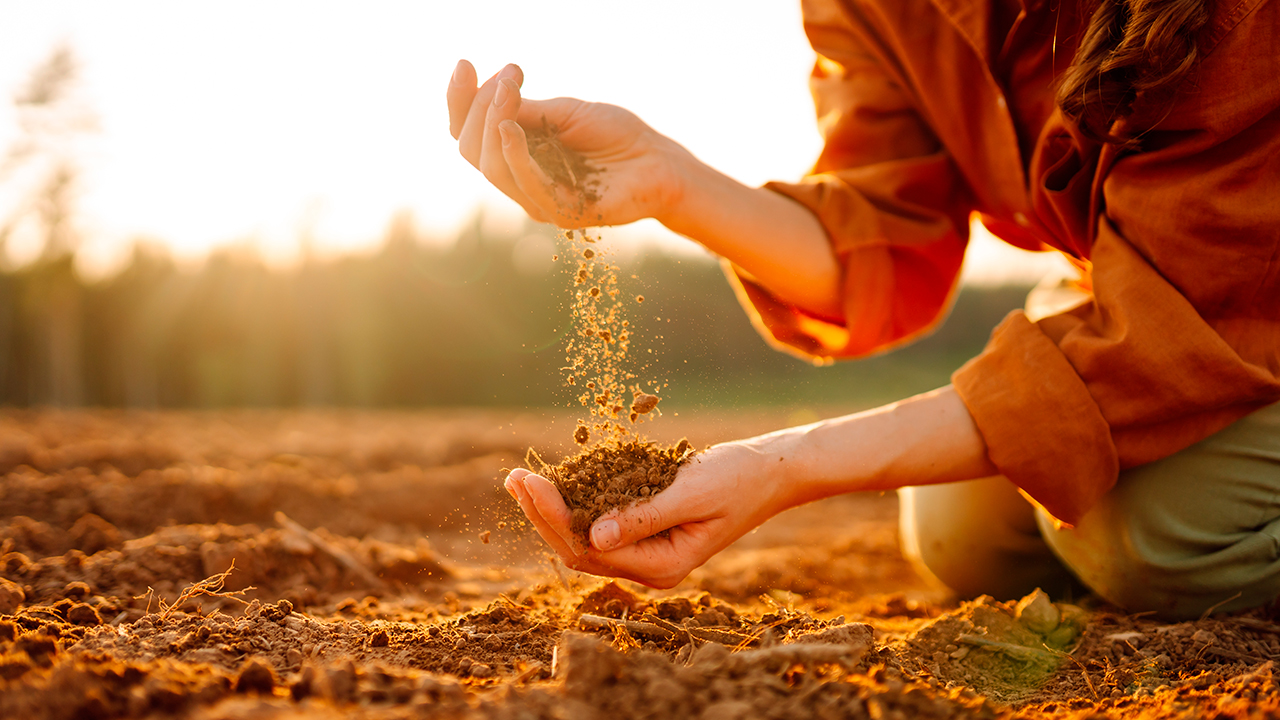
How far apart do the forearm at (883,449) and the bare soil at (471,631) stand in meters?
0.32

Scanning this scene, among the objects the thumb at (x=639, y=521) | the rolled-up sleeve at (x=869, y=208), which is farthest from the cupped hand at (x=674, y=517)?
the rolled-up sleeve at (x=869, y=208)

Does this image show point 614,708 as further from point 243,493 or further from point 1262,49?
point 243,493

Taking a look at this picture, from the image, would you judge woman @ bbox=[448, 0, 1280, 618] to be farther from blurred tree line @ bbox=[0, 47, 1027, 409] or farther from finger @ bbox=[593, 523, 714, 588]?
blurred tree line @ bbox=[0, 47, 1027, 409]

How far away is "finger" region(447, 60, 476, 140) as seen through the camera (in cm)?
174

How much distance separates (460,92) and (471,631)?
1.26m

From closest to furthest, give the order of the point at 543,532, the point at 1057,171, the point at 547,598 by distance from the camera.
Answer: the point at 543,532, the point at 1057,171, the point at 547,598

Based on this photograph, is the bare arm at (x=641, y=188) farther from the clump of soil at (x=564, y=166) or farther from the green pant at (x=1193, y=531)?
the green pant at (x=1193, y=531)

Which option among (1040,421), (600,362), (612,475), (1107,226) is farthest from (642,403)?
(1107,226)

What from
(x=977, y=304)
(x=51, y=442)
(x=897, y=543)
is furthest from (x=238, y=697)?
(x=977, y=304)

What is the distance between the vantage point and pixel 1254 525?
5.83 feet

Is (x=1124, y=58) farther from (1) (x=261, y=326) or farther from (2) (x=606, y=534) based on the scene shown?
(1) (x=261, y=326)

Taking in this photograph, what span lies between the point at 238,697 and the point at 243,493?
7.62ft

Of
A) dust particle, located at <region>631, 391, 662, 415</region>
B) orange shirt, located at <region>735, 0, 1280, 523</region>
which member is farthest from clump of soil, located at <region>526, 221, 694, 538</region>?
orange shirt, located at <region>735, 0, 1280, 523</region>

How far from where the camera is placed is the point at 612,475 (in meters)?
1.74
